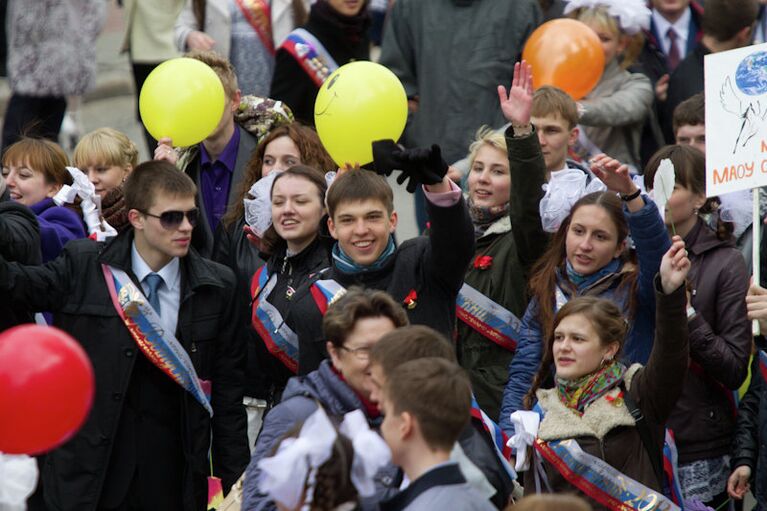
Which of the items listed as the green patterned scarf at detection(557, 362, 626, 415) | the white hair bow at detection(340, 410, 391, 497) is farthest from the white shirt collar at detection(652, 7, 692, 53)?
the white hair bow at detection(340, 410, 391, 497)

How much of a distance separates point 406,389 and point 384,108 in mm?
2399

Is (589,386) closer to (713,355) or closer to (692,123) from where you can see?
(713,355)

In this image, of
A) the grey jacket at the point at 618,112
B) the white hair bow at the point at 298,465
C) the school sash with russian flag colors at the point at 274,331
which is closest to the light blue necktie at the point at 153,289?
the school sash with russian flag colors at the point at 274,331

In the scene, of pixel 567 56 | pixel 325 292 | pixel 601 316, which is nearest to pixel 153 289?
pixel 325 292

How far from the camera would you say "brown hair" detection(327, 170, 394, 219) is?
228 inches

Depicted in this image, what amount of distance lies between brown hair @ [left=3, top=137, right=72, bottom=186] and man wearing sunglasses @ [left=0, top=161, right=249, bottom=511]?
37.2 inches

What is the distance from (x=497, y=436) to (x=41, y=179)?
2.74 meters

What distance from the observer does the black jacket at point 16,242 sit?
5.95 metres

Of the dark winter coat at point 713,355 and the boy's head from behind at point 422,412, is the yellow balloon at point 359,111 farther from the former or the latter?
the boy's head from behind at point 422,412

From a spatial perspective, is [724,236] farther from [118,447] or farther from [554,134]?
[118,447]

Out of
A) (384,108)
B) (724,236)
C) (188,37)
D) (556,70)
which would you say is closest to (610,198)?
(724,236)

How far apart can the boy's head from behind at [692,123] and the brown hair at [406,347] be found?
3.03m

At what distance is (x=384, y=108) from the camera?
21.0ft

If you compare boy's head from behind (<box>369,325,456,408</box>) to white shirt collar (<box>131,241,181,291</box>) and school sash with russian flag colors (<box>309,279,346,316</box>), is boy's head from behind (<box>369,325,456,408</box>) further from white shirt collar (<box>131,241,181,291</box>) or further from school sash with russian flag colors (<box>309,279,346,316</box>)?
white shirt collar (<box>131,241,181,291</box>)
